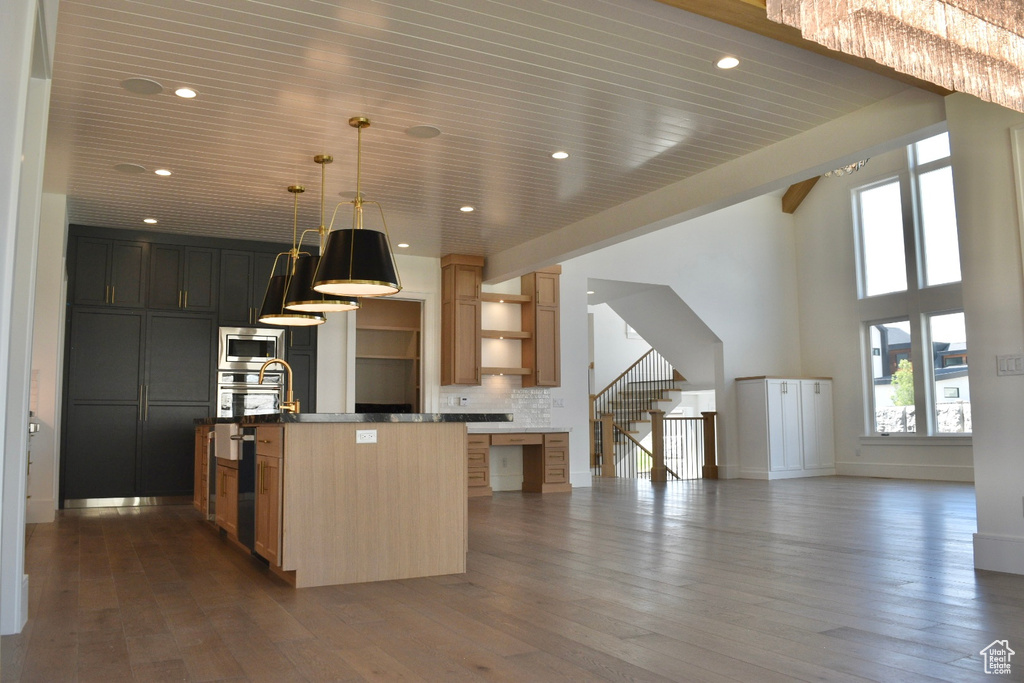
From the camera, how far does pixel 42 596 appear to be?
147 inches

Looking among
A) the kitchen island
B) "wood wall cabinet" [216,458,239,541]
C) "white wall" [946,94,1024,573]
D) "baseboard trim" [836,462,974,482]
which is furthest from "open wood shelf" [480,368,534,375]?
"white wall" [946,94,1024,573]

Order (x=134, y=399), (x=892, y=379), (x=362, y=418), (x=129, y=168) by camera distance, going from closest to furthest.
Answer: (x=362, y=418) < (x=129, y=168) < (x=134, y=399) < (x=892, y=379)

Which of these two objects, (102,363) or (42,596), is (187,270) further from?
(42,596)

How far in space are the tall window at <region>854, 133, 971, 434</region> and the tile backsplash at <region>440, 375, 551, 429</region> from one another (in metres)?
4.93

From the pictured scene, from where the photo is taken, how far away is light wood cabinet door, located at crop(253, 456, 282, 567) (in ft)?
13.3

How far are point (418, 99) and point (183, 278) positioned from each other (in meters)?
4.38

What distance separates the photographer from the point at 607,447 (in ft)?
39.4

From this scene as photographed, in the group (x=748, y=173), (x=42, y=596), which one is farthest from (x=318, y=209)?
(x=42, y=596)

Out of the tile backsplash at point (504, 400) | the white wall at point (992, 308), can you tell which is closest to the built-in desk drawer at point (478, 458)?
the tile backsplash at point (504, 400)

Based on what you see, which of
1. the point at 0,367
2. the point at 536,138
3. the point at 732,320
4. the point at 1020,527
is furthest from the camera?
the point at 732,320

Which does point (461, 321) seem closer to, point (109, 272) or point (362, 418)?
point (109, 272)

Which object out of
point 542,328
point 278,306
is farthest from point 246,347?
point 542,328

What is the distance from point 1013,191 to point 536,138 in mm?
2901

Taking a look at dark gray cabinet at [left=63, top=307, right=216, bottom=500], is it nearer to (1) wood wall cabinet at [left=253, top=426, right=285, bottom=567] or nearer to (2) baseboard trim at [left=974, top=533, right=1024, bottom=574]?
(1) wood wall cabinet at [left=253, top=426, right=285, bottom=567]
